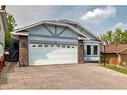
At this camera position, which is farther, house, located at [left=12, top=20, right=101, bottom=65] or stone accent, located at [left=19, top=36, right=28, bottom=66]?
house, located at [left=12, top=20, right=101, bottom=65]

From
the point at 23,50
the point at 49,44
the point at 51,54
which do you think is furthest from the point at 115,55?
the point at 23,50

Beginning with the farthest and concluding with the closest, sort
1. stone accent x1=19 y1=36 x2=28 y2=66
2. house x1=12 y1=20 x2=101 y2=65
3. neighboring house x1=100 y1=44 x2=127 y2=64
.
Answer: neighboring house x1=100 y1=44 x2=127 y2=64 → house x1=12 y1=20 x2=101 y2=65 → stone accent x1=19 y1=36 x2=28 y2=66

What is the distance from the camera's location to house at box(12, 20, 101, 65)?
21422mm

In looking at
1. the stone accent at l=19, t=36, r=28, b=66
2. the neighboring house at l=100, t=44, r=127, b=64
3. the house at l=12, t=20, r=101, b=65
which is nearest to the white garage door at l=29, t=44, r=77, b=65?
the house at l=12, t=20, r=101, b=65

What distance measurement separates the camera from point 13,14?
119 feet

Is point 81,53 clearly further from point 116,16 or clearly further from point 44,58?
point 116,16

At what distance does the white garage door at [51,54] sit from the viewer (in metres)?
22.0

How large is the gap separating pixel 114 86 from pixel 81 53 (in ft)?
40.6

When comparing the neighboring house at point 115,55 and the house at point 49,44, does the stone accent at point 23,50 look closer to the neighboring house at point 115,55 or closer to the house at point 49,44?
the house at point 49,44

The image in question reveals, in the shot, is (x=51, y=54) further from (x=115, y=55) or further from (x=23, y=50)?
(x=115, y=55)

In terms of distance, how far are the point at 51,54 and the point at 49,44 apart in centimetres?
90

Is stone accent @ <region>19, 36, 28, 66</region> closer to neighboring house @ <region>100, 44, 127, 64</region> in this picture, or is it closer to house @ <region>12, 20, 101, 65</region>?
house @ <region>12, 20, 101, 65</region>

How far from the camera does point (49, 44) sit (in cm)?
2312

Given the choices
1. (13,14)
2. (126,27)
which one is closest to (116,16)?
(126,27)
